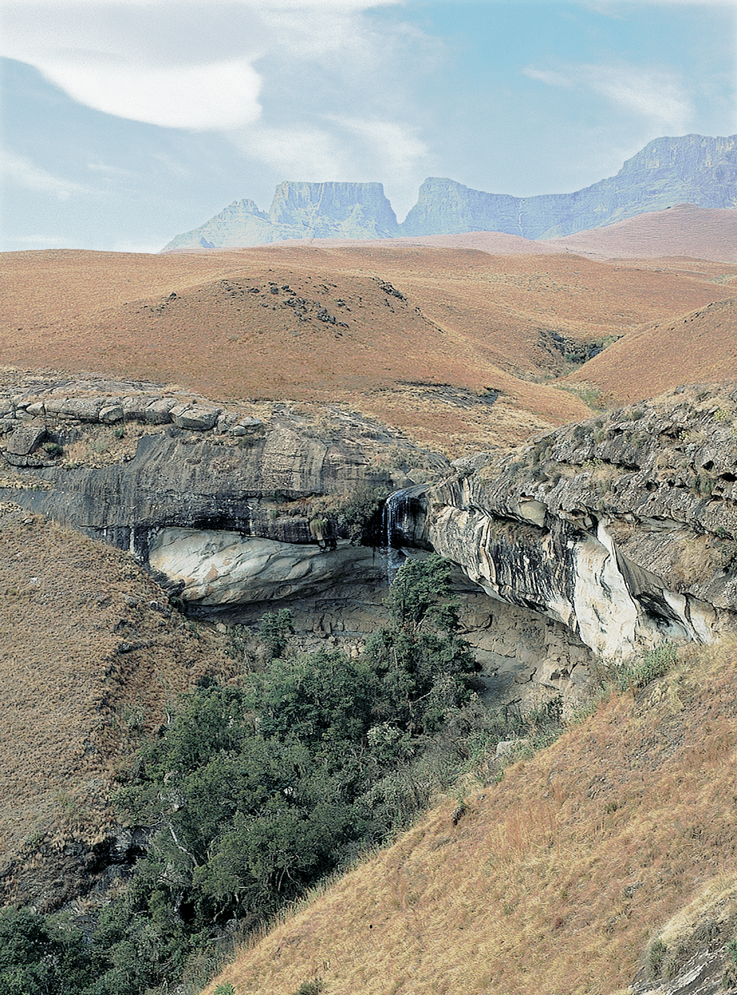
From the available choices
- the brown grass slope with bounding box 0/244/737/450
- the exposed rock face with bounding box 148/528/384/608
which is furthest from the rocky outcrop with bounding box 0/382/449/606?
the brown grass slope with bounding box 0/244/737/450

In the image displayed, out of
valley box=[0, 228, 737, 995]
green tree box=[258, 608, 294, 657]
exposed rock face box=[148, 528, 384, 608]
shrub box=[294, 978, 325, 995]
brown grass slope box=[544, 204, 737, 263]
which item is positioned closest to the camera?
valley box=[0, 228, 737, 995]

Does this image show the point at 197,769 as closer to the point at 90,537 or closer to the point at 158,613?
the point at 158,613

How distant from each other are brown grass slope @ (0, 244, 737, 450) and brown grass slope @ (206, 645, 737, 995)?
Result: 22.5 m

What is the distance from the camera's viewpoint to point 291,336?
43625 mm

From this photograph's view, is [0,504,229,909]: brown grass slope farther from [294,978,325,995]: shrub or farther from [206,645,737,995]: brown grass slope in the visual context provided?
[294,978,325,995]: shrub

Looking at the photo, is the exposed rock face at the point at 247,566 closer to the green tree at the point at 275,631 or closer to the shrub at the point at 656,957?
the green tree at the point at 275,631

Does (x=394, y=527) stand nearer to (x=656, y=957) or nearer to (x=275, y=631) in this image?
(x=275, y=631)

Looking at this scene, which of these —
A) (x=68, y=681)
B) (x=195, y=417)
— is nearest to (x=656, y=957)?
(x=68, y=681)

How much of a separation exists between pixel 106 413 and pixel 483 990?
27.6m

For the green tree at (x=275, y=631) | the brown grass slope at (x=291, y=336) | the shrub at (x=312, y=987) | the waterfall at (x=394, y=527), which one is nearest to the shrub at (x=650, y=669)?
the shrub at (x=312, y=987)

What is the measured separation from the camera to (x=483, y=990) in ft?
27.7

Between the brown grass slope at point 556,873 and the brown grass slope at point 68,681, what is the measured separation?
763cm

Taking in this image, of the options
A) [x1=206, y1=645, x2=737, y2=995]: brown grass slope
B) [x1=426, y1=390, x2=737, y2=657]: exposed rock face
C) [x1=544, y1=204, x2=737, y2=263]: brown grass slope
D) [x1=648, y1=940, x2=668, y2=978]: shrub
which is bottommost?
[x1=206, y1=645, x2=737, y2=995]: brown grass slope

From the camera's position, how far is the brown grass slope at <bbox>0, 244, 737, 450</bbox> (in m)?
37.9
